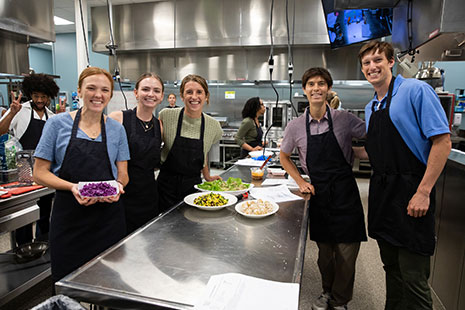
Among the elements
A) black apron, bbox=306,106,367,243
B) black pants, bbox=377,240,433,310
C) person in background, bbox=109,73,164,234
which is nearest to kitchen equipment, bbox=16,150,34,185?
person in background, bbox=109,73,164,234

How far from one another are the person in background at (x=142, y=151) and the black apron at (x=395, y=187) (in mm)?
1382

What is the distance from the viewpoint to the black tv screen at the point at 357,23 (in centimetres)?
320

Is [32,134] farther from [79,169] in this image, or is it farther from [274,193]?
[274,193]

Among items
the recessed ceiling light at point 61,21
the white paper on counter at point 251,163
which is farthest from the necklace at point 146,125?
the recessed ceiling light at point 61,21

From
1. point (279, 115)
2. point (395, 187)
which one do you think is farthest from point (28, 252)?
point (279, 115)

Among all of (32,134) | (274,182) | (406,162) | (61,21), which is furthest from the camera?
(61,21)

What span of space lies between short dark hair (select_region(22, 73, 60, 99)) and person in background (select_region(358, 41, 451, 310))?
2745mm

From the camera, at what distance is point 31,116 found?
2947 mm

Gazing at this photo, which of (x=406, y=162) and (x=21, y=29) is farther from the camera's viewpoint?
(x=21, y=29)

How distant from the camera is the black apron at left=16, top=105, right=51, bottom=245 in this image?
296 centimetres

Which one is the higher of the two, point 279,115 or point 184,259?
point 279,115

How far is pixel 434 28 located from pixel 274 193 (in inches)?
62.3

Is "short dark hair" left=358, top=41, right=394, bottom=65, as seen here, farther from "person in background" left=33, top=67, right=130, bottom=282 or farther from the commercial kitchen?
"person in background" left=33, top=67, right=130, bottom=282

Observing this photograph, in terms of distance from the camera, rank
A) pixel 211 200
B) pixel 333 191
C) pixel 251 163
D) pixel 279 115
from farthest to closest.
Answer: pixel 279 115, pixel 251 163, pixel 333 191, pixel 211 200
